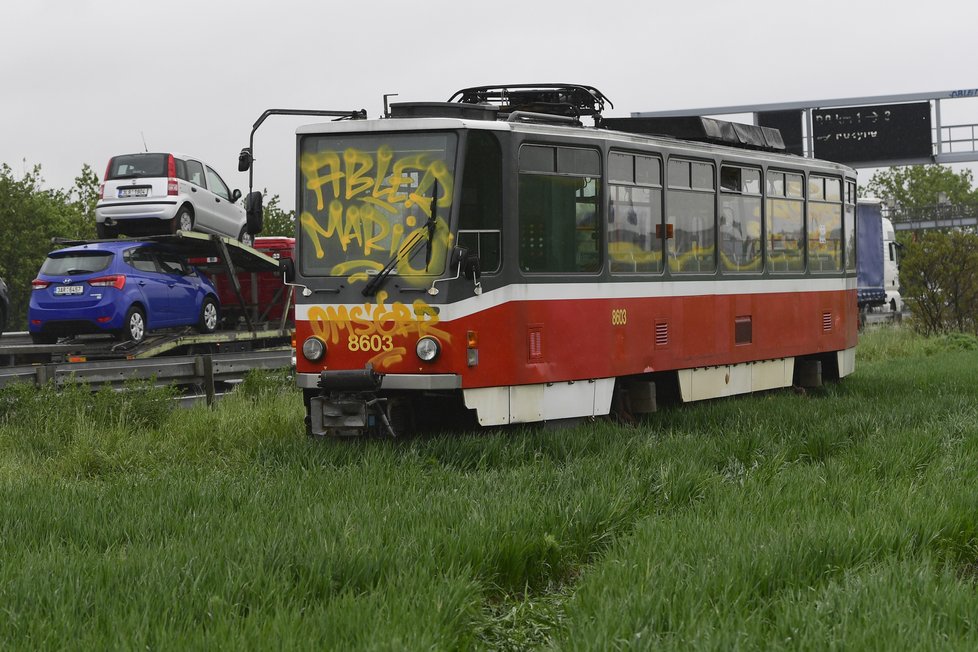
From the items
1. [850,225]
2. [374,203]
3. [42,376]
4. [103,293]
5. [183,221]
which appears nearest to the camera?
[374,203]

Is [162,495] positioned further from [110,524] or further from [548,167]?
[548,167]

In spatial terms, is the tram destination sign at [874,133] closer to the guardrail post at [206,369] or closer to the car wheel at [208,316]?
the car wheel at [208,316]

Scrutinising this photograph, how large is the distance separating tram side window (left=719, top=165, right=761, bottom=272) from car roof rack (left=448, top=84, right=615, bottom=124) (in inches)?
73.6

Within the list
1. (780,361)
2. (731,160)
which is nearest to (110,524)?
(731,160)

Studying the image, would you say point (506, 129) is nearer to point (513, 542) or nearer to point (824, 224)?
point (513, 542)

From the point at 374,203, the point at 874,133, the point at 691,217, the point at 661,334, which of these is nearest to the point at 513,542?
Result: the point at 374,203

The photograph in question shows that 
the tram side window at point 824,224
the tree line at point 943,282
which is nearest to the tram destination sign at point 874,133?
the tree line at point 943,282

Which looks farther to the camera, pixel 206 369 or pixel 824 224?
pixel 206 369

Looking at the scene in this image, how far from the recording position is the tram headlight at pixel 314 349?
38.5 feet

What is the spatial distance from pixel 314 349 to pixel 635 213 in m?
3.57

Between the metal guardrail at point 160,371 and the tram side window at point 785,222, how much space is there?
24.3 feet

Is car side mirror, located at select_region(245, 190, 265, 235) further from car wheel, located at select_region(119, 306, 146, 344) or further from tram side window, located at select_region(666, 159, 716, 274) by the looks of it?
car wheel, located at select_region(119, 306, 146, 344)

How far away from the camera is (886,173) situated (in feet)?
320

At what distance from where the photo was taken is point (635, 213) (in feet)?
43.2
